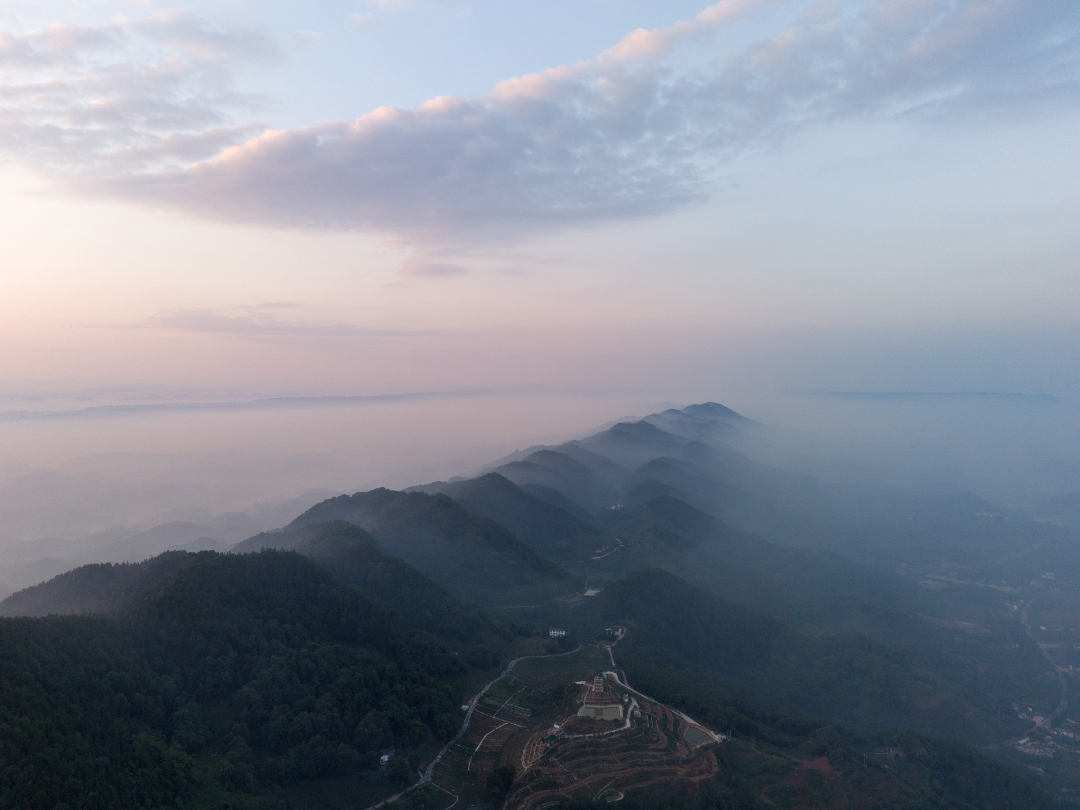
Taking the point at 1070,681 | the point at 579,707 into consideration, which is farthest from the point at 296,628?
the point at 1070,681

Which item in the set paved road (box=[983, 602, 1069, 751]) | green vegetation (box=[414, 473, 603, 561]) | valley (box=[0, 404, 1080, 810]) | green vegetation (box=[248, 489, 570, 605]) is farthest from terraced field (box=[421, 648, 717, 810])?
green vegetation (box=[414, 473, 603, 561])

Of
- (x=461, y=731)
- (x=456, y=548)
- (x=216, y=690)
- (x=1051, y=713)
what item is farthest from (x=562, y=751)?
(x=1051, y=713)

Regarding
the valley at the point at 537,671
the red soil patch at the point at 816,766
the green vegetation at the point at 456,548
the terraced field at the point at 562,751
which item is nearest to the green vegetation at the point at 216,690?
the valley at the point at 537,671

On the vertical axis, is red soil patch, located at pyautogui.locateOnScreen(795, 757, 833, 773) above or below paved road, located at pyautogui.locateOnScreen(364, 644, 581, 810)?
below

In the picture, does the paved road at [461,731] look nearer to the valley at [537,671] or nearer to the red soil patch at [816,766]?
the valley at [537,671]

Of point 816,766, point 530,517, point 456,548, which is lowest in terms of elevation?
point 816,766

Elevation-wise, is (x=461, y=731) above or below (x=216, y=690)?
below

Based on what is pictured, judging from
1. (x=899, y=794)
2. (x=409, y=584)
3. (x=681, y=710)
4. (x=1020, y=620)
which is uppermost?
(x=409, y=584)

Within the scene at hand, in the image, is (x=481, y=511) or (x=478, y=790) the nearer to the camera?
(x=478, y=790)

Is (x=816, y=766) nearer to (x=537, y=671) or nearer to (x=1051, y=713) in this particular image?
(x=537, y=671)

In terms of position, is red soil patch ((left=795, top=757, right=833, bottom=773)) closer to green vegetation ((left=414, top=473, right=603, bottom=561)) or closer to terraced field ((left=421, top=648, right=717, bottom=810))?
terraced field ((left=421, top=648, right=717, bottom=810))

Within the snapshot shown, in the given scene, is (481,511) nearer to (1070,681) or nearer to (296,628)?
(296,628)
